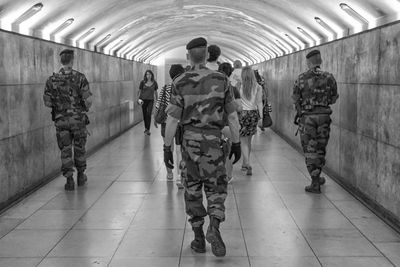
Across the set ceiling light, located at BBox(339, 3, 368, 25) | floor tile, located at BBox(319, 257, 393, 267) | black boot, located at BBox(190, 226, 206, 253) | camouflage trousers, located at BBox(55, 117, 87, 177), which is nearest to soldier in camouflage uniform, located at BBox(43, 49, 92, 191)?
camouflage trousers, located at BBox(55, 117, 87, 177)

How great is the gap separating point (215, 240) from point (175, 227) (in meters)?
1.06

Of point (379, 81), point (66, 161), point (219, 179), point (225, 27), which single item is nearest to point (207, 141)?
point (219, 179)

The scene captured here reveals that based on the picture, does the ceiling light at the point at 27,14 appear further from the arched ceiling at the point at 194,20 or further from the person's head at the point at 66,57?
the person's head at the point at 66,57

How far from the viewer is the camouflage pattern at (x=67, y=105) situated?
25.1 feet

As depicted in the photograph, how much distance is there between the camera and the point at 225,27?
746 inches

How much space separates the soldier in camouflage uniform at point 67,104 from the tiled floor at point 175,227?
671mm

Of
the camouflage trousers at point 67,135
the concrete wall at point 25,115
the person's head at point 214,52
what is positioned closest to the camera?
the concrete wall at point 25,115

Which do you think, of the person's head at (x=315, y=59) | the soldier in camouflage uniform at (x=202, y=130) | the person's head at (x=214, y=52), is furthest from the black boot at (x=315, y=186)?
the soldier in camouflage uniform at (x=202, y=130)

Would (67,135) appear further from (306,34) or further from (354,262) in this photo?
(306,34)

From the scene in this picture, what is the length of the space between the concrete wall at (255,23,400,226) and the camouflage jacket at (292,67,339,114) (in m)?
0.45

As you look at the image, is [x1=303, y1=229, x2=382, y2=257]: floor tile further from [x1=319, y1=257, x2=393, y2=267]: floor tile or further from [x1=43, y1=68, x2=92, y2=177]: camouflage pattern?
[x1=43, y1=68, x2=92, y2=177]: camouflage pattern

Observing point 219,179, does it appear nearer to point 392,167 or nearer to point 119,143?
point 392,167

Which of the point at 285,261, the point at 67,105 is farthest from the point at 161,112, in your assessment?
the point at 285,261

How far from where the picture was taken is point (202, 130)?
5031 mm
